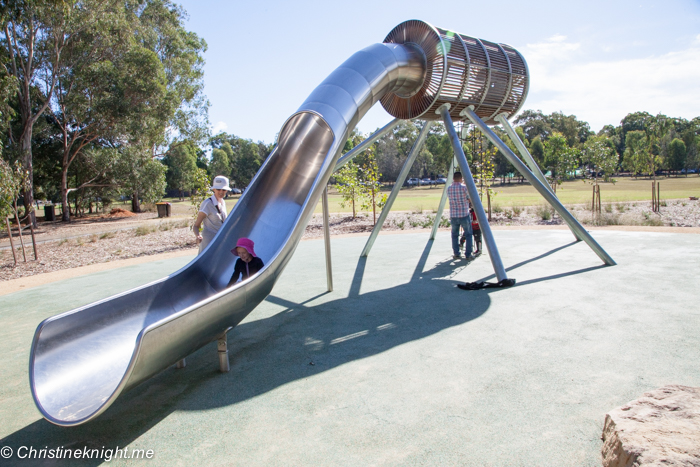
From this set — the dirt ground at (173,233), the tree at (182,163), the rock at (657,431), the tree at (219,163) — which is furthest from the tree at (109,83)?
the tree at (219,163)

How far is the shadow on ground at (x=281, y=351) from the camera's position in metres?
3.51

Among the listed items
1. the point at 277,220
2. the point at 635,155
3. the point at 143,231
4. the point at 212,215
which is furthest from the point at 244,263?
the point at 635,155

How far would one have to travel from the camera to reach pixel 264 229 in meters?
6.98

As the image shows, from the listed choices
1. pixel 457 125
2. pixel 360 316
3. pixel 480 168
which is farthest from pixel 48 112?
pixel 360 316

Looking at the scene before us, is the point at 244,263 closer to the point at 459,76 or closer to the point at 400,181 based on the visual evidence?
the point at 459,76

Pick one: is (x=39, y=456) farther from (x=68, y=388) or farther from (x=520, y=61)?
(x=520, y=61)

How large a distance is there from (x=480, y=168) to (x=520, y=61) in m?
9.12

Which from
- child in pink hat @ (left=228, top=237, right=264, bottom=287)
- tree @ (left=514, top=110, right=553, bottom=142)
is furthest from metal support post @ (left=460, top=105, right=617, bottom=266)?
tree @ (left=514, top=110, right=553, bottom=142)

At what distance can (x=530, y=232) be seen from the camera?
1330 cm

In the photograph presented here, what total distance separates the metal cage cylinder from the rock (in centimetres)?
654

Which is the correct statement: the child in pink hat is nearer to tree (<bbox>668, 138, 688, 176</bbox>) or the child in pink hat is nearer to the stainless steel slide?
the stainless steel slide

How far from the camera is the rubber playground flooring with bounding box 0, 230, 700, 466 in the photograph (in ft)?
10.2

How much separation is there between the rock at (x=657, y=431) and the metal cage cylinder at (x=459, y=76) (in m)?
6.54

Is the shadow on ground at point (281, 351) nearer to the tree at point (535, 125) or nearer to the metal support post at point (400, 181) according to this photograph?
the metal support post at point (400, 181)
